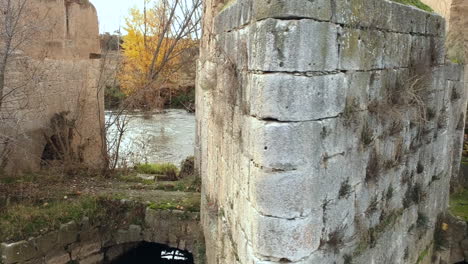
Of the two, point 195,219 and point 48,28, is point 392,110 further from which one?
point 48,28

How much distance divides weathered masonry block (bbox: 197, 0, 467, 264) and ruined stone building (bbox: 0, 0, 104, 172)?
4.67 meters

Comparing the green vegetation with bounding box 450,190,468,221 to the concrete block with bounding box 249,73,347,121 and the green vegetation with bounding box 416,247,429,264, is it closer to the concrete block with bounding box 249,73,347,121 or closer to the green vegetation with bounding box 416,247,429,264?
the green vegetation with bounding box 416,247,429,264

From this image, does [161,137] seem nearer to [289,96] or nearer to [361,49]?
[361,49]

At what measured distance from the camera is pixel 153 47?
63.7 ft

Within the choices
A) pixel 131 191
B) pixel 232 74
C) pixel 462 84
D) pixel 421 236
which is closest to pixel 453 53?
pixel 462 84

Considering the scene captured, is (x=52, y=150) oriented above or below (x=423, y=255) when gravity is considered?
above

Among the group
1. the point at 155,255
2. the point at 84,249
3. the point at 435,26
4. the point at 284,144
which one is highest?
the point at 435,26

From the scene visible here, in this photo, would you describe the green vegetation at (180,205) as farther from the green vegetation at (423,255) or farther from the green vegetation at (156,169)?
the green vegetation at (423,255)

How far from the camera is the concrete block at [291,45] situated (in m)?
2.72

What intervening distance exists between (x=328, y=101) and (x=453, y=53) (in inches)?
162

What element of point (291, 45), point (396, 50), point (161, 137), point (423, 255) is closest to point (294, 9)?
point (291, 45)

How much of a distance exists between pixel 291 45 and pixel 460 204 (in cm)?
511

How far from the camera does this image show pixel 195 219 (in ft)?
22.8

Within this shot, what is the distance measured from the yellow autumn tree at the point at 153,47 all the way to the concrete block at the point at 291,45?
24.1 feet
